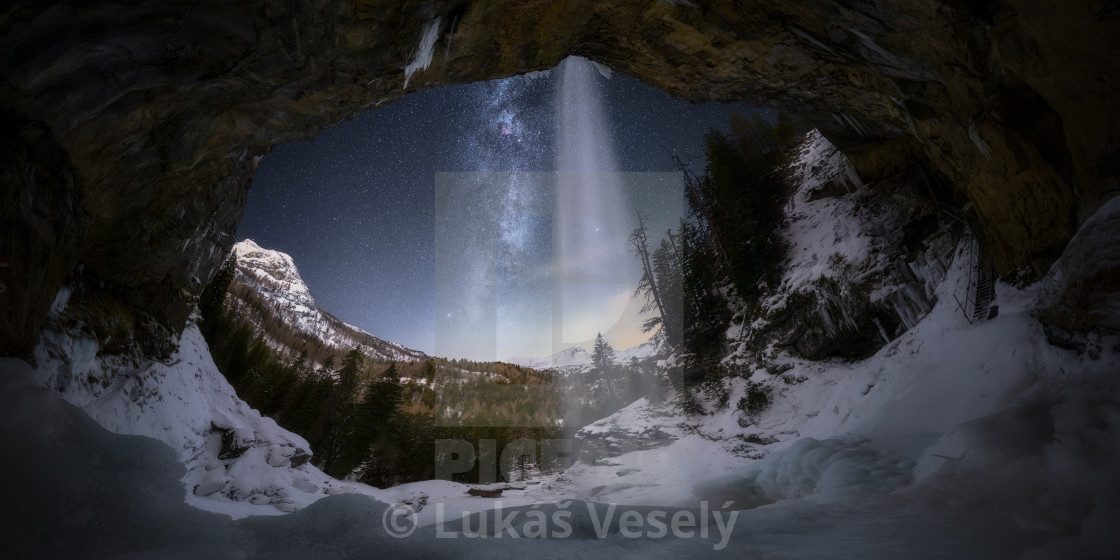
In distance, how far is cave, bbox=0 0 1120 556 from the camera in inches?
208

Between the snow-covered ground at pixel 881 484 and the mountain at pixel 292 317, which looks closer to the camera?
the snow-covered ground at pixel 881 484

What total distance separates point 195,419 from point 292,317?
437 feet

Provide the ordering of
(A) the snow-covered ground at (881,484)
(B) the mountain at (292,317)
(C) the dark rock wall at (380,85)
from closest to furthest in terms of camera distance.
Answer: (A) the snow-covered ground at (881,484) < (C) the dark rock wall at (380,85) < (B) the mountain at (292,317)

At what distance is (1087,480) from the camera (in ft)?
14.8

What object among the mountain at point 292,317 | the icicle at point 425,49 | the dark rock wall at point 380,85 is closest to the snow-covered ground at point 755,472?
the dark rock wall at point 380,85

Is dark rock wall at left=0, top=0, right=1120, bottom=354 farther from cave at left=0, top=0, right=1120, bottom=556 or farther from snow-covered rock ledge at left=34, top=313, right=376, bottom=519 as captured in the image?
snow-covered rock ledge at left=34, top=313, right=376, bottom=519

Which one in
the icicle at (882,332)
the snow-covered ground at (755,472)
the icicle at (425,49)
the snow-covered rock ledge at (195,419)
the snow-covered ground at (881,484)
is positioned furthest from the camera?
the icicle at (882,332)

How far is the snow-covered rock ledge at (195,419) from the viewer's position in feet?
23.0

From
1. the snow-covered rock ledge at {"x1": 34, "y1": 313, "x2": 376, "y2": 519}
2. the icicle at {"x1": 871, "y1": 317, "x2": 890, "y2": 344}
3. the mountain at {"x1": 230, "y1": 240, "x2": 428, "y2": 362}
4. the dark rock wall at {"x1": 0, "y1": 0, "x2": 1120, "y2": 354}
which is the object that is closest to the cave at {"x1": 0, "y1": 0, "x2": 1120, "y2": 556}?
the dark rock wall at {"x1": 0, "y1": 0, "x2": 1120, "y2": 354}

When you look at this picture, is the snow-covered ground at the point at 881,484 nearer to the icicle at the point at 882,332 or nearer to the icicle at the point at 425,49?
the icicle at the point at 882,332

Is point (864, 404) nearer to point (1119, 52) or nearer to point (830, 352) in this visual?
point (830, 352)

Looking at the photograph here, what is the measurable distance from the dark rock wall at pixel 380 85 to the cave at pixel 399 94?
0.04 metres

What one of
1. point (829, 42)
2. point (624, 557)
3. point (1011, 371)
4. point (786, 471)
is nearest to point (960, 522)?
point (624, 557)

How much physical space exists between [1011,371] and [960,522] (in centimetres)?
492
